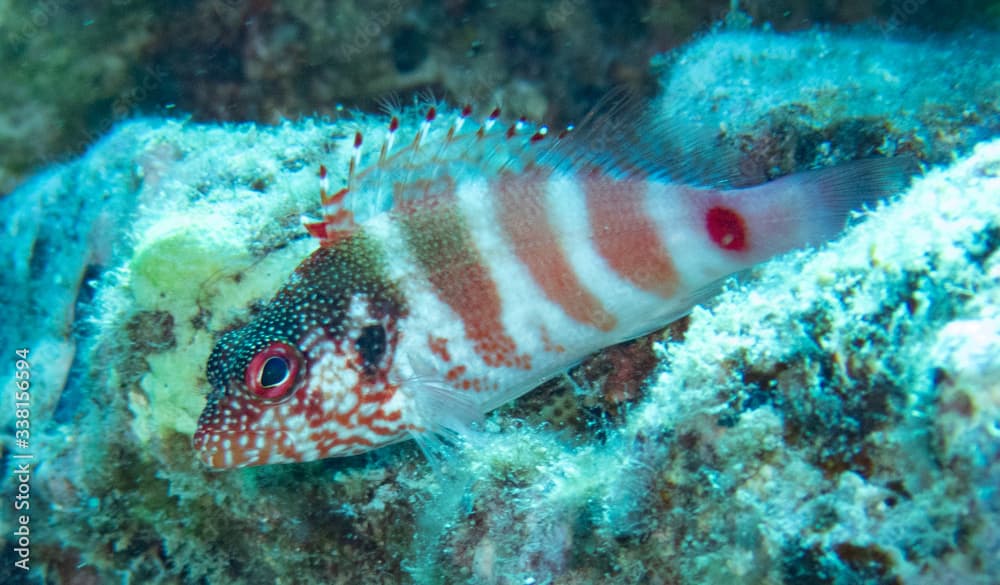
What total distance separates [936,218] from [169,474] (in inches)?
164

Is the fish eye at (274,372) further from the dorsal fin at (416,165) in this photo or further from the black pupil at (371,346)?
the dorsal fin at (416,165)

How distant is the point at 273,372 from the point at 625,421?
173cm

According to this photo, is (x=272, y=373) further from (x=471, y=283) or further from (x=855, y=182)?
(x=855, y=182)

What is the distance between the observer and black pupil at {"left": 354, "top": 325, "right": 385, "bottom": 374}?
2.71 metres

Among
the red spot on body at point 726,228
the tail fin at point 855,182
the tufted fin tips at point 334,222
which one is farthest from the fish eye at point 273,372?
the tail fin at point 855,182

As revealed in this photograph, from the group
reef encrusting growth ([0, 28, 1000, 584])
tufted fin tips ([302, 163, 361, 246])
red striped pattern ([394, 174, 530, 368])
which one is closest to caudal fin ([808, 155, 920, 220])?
reef encrusting growth ([0, 28, 1000, 584])

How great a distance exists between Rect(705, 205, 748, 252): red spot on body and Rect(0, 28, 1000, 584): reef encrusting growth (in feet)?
A: 0.92

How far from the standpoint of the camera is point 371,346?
107 inches

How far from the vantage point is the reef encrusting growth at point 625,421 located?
1534 millimetres

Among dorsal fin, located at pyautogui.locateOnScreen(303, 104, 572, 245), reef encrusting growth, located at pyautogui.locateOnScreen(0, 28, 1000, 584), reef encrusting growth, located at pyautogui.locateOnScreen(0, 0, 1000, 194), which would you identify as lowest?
reef encrusting growth, located at pyautogui.locateOnScreen(0, 28, 1000, 584)

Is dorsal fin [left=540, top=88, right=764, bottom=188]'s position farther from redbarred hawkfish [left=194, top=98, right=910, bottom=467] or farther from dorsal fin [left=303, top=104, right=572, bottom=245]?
dorsal fin [left=303, top=104, right=572, bottom=245]

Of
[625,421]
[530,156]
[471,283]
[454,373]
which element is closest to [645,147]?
[530,156]

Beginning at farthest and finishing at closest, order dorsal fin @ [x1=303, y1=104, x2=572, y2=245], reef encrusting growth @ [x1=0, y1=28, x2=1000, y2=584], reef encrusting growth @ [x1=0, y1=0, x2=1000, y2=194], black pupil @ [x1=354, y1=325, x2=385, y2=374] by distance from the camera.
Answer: reef encrusting growth @ [x1=0, y1=0, x2=1000, y2=194] → dorsal fin @ [x1=303, y1=104, x2=572, y2=245] → black pupil @ [x1=354, y1=325, x2=385, y2=374] → reef encrusting growth @ [x1=0, y1=28, x2=1000, y2=584]

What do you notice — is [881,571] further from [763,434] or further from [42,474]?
[42,474]
